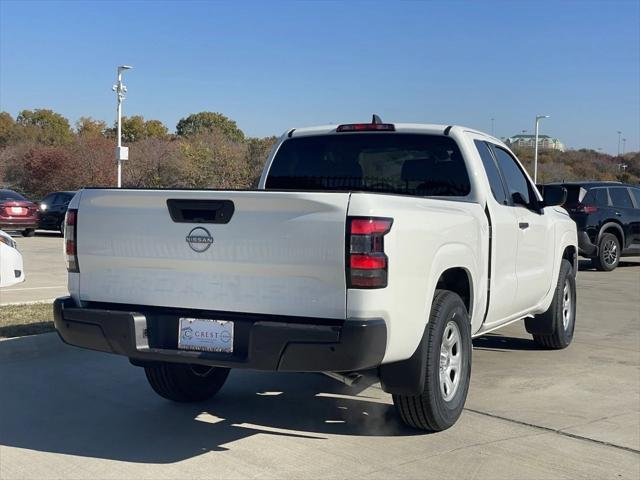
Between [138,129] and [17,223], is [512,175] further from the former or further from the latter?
[138,129]

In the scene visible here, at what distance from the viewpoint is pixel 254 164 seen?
130ft

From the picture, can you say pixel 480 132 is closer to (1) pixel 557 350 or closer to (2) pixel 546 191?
(2) pixel 546 191

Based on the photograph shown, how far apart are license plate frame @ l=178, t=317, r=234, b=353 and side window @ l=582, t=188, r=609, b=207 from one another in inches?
520

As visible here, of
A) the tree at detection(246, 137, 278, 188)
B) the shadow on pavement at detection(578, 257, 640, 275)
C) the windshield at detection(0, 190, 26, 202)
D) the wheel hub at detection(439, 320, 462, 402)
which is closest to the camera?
the wheel hub at detection(439, 320, 462, 402)

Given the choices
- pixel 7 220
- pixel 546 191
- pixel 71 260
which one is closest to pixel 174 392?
pixel 71 260

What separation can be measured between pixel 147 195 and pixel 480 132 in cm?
305

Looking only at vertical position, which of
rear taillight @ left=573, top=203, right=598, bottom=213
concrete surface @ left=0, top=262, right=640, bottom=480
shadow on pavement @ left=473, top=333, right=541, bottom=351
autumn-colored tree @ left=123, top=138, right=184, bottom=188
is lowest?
concrete surface @ left=0, top=262, right=640, bottom=480

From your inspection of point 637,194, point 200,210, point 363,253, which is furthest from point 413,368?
point 637,194

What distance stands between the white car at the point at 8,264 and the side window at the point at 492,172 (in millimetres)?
5136

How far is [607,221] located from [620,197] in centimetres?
79

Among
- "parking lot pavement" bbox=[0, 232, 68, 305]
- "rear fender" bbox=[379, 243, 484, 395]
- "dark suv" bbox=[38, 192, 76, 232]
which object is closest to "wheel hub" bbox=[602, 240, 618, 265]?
"parking lot pavement" bbox=[0, 232, 68, 305]

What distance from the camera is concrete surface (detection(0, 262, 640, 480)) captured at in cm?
427

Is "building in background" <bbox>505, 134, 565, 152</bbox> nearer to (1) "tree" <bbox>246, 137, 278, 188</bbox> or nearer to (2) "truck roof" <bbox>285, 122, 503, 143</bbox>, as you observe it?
(1) "tree" <bbox>246, 137, 278, 188</bbox>

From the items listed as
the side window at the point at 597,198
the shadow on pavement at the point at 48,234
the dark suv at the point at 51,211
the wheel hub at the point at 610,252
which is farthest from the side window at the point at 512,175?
the shadow on pavement at the point at 48,234
